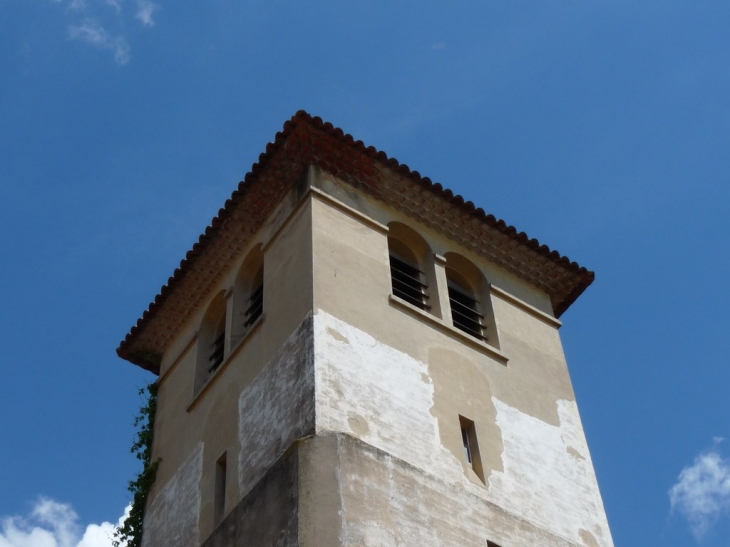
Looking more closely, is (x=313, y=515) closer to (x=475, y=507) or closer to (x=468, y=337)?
(x=475, y=507)

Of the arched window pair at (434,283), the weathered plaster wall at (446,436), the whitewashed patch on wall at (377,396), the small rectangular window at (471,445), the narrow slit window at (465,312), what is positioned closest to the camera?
the weathered plaster wall at (446,436)

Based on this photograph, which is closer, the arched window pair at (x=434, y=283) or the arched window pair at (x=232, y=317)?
the arched window pair at (x=434, y=283)

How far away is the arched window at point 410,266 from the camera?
18969mm

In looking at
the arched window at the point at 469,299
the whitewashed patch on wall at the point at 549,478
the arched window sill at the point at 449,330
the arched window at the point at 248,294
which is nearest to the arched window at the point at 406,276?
the arched window at the point at 469,299

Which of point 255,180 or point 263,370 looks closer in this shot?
point 263,370

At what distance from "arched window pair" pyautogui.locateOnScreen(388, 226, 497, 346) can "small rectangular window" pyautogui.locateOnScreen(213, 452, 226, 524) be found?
146 inches

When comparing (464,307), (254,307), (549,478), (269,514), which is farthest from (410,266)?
(269,514)

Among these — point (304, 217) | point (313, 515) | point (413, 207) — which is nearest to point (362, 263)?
point (304, 217)

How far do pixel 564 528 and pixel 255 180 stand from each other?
23.5 feet

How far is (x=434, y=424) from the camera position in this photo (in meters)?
16.2

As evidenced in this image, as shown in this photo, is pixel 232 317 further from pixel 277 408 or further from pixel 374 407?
pixel 374 407

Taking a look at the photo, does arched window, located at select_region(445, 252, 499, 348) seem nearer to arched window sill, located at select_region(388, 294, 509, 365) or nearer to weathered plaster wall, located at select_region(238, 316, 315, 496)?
arched window sill, located at select_region(388, 294, 509, 365)

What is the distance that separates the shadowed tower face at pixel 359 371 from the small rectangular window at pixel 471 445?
26mm

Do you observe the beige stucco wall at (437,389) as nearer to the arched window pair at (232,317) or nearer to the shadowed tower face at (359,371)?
the shadowed tower face at (359,371)
